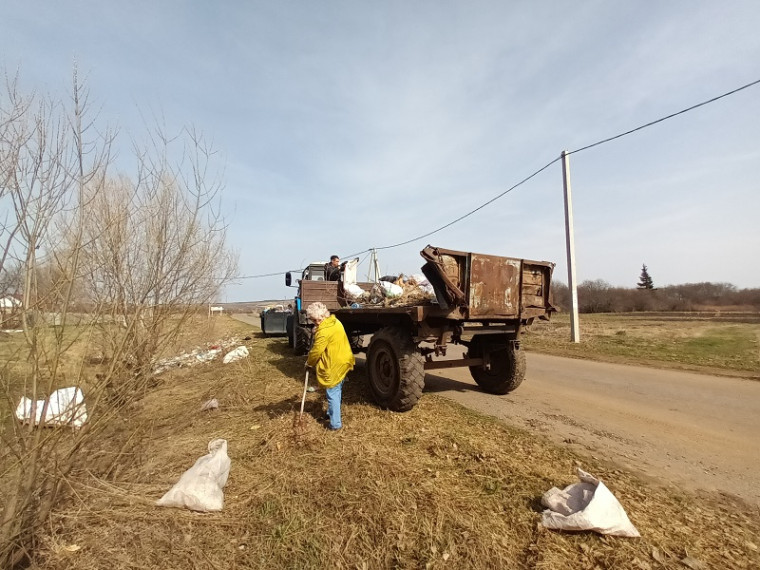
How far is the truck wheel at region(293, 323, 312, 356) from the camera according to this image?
9.40 metres

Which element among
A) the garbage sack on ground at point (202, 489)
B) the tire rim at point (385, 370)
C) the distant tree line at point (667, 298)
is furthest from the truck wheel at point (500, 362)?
the distant tree line at point (667, 298)

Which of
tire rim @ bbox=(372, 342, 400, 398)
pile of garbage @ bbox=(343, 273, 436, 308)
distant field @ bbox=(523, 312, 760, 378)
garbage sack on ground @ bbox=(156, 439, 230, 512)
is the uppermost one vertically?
pile of garbage @ bbox=(343, 273, 436, 308)

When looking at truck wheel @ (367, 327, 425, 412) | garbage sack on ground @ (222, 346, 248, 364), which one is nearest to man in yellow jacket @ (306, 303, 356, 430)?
truck wheel @ (367, 327, 425, 412)

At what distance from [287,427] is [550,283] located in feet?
13.7

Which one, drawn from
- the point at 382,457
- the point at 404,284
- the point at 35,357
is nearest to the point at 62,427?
the point at 35,357

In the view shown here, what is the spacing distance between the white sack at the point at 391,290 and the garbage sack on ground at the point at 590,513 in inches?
153

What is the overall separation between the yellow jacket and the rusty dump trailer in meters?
0.85

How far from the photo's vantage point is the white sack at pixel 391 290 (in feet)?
20.5

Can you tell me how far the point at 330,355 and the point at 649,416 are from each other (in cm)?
437

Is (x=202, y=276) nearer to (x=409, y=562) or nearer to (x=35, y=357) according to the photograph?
(x=35, y=357)

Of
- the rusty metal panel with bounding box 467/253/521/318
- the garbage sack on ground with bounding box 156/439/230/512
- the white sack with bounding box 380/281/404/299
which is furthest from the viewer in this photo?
the white sack with bounding box 380/281/404/299

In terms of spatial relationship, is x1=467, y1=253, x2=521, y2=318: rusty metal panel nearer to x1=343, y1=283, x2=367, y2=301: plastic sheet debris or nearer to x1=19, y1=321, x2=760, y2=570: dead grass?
x1=19, y1=321, x2=760, y2=570: dead grass

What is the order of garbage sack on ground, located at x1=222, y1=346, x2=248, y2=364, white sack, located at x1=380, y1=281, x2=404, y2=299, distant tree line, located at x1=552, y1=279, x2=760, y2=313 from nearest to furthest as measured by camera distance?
white sack, located at x1=380, y1=281, x2=404, y2=299 < garbage sack on ground, located at x1=222, y1=346, x2=248, y2=364 < distant tree line, located at x1=552, y1=279, x2=760, y2=313

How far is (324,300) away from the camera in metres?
9.21
